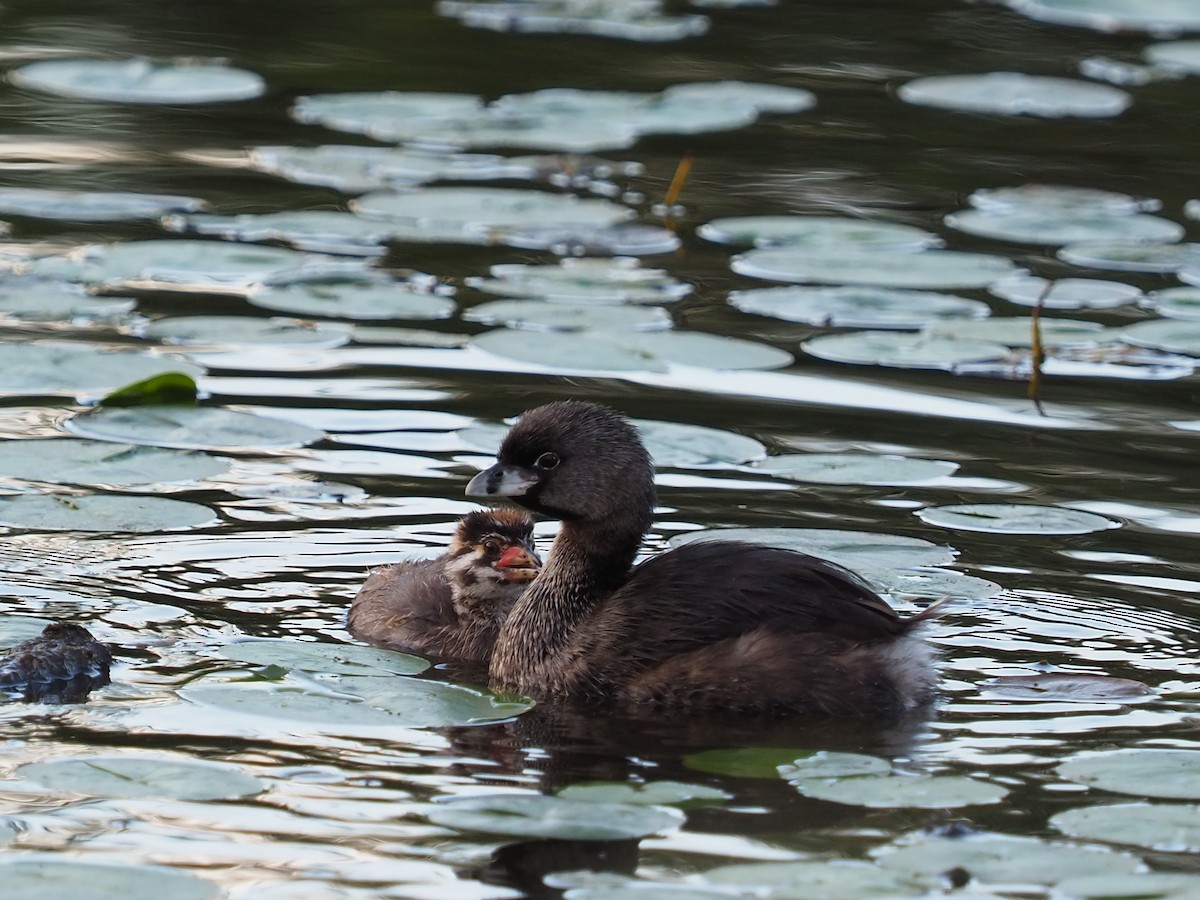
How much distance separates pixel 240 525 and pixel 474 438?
1262mm

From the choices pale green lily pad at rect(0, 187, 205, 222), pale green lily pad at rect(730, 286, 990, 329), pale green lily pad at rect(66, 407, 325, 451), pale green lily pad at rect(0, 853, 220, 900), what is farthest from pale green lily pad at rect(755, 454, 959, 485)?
pale green lily pad at rect(0, 187, 205, 222)

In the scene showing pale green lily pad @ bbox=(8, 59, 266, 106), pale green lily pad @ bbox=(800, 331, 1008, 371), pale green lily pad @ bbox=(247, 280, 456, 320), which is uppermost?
pale green lily pad @ bbox=(8, 59, 266, 106)

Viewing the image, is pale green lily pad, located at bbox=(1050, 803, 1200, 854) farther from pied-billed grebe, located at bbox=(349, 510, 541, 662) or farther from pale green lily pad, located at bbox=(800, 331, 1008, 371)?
pale green lily pad, located at bbox=(800, 331, 1008, 371)

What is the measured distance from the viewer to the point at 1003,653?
722 cm

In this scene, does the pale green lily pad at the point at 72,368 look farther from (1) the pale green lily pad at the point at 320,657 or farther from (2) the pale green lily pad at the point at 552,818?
(2) the pale green lily pad at the point at 552,818

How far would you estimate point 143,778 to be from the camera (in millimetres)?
5680

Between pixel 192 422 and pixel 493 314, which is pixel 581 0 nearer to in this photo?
pixel 493 314

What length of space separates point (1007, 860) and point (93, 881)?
6.77 ft

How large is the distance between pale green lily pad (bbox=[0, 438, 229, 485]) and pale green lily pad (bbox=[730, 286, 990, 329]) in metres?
3.34

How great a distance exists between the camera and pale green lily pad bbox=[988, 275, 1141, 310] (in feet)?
37.2

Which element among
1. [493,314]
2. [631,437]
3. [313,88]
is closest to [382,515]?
[631,437]

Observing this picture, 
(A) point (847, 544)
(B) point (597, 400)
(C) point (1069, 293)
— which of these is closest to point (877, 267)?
(C) point (1069, 293)

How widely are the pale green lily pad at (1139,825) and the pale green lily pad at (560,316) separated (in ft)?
17.6

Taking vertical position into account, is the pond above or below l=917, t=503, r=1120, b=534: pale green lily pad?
above
